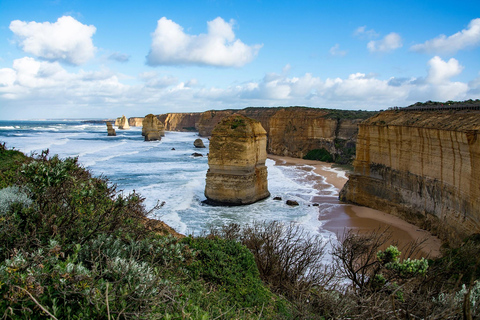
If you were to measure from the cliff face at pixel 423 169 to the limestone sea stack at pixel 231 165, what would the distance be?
23.0 ft

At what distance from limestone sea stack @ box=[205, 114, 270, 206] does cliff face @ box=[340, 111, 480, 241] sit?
276 inches

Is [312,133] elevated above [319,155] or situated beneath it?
elevated above

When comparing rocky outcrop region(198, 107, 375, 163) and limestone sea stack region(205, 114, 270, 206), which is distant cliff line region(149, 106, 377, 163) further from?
limestone sea stack region(205, 114, 270, 206)

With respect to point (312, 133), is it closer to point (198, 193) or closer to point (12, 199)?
point (198, 193)

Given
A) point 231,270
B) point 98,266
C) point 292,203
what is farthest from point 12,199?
point 292,203

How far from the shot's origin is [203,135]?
9325cm

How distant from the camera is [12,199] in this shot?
19.5ft

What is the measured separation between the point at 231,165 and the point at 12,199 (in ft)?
49.6

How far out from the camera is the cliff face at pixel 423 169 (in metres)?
12.2

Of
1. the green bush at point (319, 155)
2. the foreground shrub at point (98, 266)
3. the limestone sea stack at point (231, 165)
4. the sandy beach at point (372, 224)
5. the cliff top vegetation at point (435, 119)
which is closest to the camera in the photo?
the foreground shrub at point (98, 266)

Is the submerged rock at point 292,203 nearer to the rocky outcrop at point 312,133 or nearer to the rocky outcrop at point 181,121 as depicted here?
the rocky outcrop at point 312,133

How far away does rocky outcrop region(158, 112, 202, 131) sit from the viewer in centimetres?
12562

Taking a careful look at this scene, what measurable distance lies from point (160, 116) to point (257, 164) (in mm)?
125761

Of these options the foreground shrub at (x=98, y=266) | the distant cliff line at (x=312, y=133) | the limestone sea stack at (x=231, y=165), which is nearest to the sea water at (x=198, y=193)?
the limestone sea stack at (x=231, y=165)
